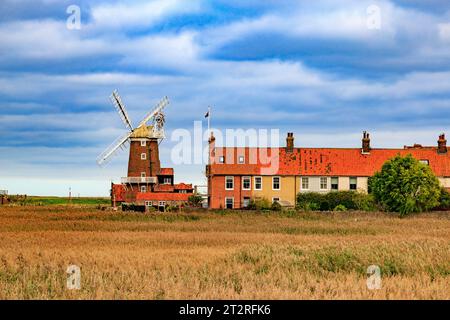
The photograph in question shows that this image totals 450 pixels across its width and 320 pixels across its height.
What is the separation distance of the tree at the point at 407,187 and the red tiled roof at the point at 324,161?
9.61 m

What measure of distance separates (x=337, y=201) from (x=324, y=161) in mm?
7227

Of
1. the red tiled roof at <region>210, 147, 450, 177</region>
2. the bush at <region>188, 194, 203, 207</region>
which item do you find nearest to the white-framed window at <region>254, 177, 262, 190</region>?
the red tiled roof at <region>210, 147, 450, 177</region>

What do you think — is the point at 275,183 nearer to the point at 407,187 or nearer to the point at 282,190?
the point at 282,190

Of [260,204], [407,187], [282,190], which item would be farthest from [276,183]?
[407,187]

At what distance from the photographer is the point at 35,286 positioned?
19.1 meters

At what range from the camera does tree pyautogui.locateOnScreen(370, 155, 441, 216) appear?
227 ft

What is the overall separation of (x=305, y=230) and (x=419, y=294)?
32705 millimetres

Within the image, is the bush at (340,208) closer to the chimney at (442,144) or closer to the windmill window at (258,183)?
the windmill window at (258,183)

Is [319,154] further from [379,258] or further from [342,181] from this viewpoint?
[379,258]

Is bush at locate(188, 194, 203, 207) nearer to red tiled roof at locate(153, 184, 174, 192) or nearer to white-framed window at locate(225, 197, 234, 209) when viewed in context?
white-framed window at locate(225, 197, 234, 209)

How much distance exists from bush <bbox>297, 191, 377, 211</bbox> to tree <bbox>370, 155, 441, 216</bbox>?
6.45ft

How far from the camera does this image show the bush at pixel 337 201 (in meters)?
73.2
